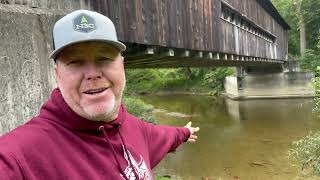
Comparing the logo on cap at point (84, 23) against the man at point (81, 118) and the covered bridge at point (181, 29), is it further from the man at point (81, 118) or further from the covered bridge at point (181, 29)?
the covered bridge at point (181, 29)

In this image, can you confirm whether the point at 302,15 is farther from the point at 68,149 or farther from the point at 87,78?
the point at 68,149

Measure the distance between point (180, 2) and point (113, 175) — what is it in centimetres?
850

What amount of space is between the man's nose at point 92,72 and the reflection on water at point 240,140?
1000 centimetres

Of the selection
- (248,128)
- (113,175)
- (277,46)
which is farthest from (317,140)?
(277,46)

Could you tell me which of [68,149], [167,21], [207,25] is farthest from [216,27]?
[68,149]

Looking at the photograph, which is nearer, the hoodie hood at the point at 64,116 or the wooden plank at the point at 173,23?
the hoodie hood at the point at 64,116

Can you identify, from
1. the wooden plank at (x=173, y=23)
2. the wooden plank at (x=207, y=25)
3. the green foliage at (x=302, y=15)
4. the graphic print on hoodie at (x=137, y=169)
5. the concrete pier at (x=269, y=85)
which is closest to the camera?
the graphic print on hoodie at (x=137, y=169)

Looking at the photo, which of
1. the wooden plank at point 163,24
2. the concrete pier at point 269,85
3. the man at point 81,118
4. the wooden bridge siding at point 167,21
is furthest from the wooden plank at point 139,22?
the concrete pier at point 269,85

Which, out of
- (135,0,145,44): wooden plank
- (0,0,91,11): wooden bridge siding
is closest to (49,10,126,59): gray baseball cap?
(0,0,91,11): wooden bridge siding

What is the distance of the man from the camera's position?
5.07ft

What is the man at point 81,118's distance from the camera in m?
1.54

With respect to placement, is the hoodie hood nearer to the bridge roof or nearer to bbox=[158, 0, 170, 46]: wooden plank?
bbox=[158, 0, 170, 46]: wooden plank

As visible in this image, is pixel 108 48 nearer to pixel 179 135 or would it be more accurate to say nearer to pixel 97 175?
pixel 97 175

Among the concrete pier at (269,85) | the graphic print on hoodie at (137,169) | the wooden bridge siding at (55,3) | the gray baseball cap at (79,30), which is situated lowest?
the concrete pier at (269,85)
